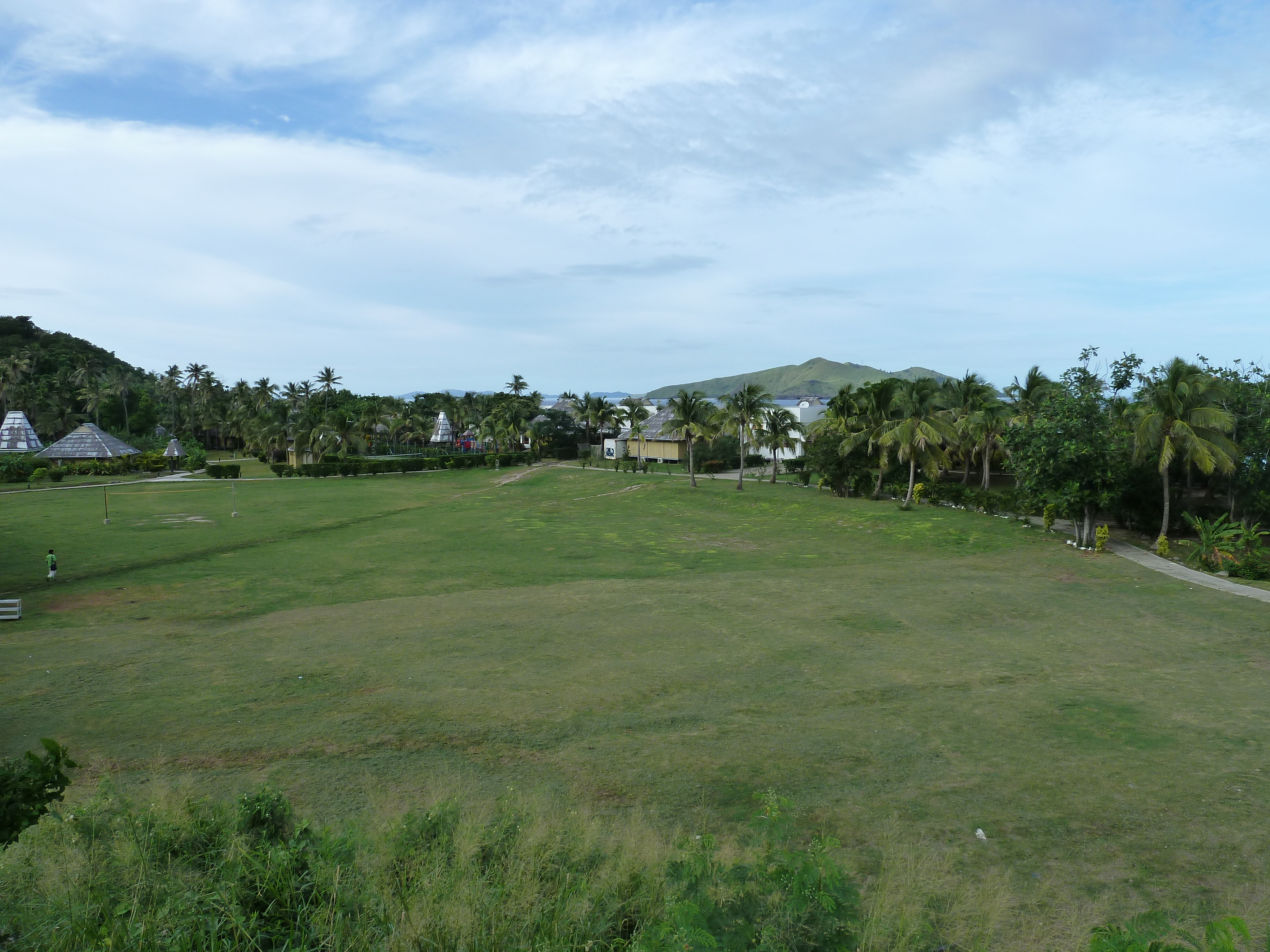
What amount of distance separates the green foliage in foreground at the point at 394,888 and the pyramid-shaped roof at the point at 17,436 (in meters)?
85.9

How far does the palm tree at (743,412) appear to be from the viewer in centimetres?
5188

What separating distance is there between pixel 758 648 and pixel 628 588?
25.5 feet

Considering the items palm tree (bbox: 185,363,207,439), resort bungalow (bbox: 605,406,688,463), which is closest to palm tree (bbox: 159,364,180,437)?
palm tree (bbox: 185,363,207,439)

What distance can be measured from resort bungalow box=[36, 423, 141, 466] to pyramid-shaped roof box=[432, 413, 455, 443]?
37895 millimetres

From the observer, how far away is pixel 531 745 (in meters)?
12.6

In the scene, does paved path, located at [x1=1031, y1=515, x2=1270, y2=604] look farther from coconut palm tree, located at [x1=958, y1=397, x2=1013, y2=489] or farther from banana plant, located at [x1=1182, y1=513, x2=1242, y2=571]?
coconut palm tree, located at [x1=958, y1=397, x2=1013, y2=489]

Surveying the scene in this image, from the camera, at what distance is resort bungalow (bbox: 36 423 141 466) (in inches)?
2761

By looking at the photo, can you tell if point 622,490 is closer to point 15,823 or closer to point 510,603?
point 510,603

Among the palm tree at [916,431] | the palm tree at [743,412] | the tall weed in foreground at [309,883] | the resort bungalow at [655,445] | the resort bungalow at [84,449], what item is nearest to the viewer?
the tall weed in foreground at [309,883]

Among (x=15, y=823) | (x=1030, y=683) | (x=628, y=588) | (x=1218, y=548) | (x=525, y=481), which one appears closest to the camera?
(x=15, y=823)

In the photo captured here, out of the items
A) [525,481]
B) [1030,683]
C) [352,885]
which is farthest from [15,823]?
[525,481]

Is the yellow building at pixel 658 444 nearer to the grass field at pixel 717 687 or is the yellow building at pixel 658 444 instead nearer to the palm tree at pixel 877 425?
the palm tree at pixel 877 425

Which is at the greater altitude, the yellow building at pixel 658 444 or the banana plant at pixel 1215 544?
the yellow building at pixel 658 444

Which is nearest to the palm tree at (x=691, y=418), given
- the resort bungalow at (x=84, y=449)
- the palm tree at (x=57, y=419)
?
the resort bungalow at (x=84, y=449)
